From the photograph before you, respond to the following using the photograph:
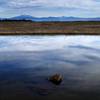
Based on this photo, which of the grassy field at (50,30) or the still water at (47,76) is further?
the grassy field at (50,30)

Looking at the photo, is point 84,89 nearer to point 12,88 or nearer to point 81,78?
point 81,78

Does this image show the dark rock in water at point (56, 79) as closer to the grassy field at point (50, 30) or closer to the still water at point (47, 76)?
the still water at point (47, 76)

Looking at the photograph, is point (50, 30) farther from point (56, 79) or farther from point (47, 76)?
point (56, 79)

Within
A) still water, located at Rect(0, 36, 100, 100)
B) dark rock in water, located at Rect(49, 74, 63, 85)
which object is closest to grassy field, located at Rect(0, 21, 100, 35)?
still water, located at Rect(0, 36, 100, 100)

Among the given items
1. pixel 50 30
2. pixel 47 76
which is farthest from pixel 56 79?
pixel 50 30

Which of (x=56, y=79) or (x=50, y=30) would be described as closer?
(x=56, y=79)

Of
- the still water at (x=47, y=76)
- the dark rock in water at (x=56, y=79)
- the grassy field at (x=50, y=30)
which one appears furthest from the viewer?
the grassy field at (x=50, y=30)

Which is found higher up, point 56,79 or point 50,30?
point 56,79

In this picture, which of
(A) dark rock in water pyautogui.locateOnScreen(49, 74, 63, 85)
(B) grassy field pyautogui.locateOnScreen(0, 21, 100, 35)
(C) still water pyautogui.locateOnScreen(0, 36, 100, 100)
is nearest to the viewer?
(C) still water pyautogui.locateOnScreen(0, 36, 100, 100)

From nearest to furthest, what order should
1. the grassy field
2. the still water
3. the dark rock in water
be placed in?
the still water < the dark rock in water < the grassy field

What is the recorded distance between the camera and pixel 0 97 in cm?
1362

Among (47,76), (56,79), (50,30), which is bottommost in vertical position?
(50,30)

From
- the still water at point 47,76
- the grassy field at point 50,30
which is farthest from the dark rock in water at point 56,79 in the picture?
the grassy field at point 50,30

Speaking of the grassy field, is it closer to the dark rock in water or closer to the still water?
the still water
